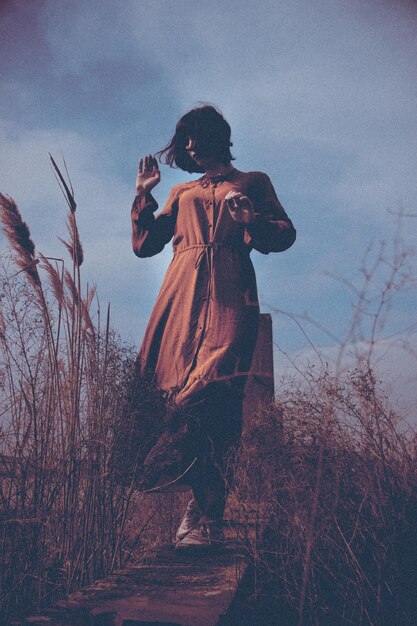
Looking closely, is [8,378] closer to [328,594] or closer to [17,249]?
[17,249]

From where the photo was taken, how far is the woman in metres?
2.19

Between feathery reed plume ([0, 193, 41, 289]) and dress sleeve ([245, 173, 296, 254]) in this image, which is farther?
dress sleeve ([245, 173, 296, 254])

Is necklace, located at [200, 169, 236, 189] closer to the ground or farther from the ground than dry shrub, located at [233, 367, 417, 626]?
farther from the ground

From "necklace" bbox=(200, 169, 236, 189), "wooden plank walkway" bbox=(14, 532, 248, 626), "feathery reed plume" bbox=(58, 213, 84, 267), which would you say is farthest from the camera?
"necklace" bbox=(200, 169, 236, 189)

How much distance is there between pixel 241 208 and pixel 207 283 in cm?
34

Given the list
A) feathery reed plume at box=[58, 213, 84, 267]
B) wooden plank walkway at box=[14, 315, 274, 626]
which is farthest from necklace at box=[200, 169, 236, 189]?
wooden plank walkway at box=[14, 315, 274, 626]

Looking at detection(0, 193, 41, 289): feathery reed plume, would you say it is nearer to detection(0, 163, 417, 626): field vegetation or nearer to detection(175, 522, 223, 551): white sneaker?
detection(0, 163, 417, 626): field vegetation

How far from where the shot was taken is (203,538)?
2.07 metres

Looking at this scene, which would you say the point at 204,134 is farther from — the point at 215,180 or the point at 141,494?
the point at 141,494

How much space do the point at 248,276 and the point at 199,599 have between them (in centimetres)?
135

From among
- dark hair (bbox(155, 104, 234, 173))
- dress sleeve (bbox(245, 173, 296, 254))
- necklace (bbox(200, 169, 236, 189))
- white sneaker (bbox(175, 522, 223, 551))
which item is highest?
dark hair (bbox(155, 104, 234, 173))

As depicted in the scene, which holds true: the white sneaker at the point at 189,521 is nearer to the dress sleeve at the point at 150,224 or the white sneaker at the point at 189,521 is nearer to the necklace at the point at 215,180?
the dress sleeve at the point at 150,224

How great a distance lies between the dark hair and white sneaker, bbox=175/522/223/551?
1.62 meters

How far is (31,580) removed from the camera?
1.85 metres
